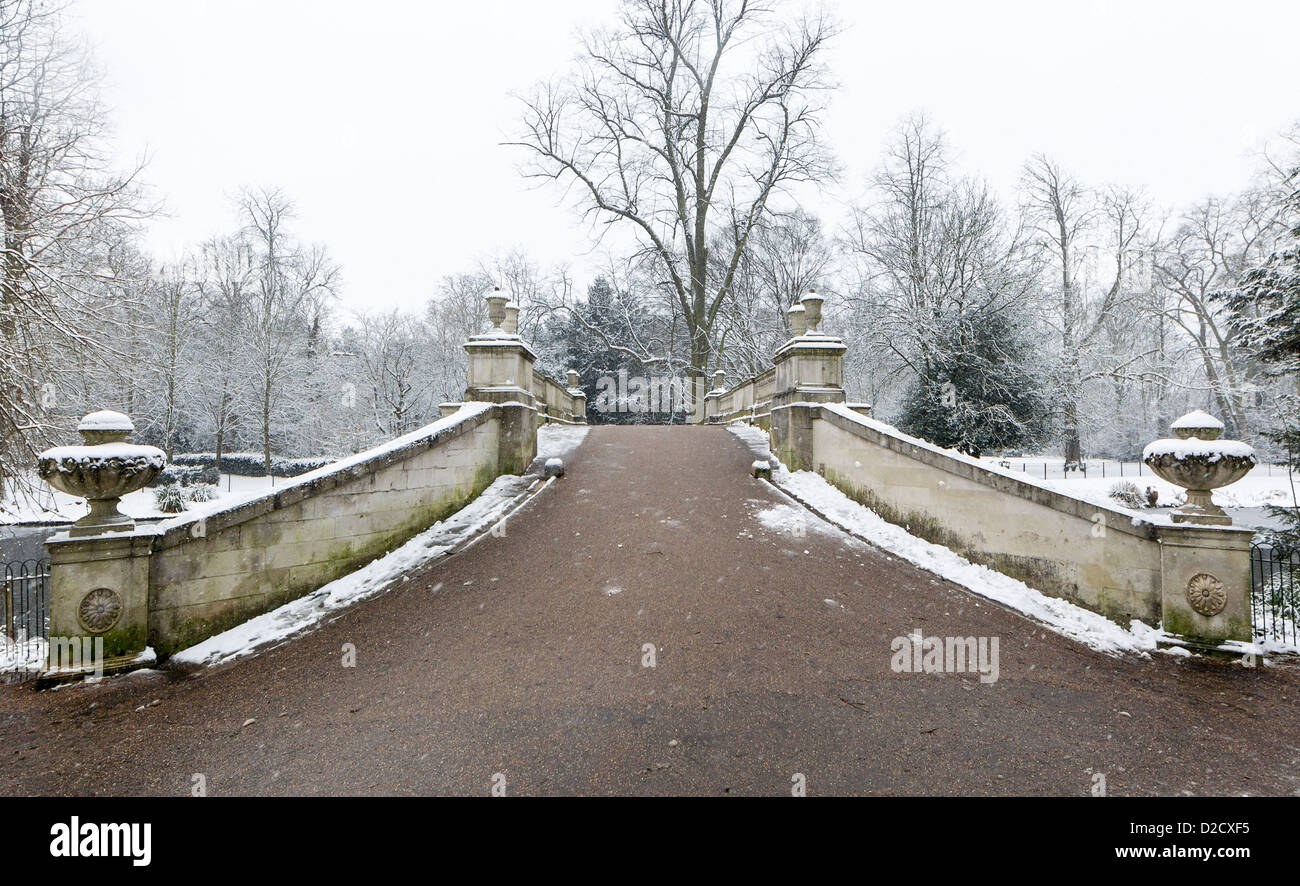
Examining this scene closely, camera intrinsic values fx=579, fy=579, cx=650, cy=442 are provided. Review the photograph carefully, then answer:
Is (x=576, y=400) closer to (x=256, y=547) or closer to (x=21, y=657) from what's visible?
(x=256, y=547)

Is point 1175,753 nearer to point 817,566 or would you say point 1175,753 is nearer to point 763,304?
point 817,566

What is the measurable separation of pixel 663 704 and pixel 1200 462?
4975 millimetres

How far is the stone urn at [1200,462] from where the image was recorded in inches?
191

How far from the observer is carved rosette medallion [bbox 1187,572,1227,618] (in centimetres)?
488

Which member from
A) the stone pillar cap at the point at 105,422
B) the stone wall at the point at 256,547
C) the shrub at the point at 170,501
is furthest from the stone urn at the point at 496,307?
the shrub at the point at 170,501

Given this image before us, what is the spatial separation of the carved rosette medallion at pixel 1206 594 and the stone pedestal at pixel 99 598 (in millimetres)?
8802

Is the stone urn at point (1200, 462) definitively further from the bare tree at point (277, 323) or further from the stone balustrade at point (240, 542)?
the bare tree at point (277, 323)

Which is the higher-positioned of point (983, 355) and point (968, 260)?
point (968, 260)

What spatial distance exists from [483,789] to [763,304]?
105ft

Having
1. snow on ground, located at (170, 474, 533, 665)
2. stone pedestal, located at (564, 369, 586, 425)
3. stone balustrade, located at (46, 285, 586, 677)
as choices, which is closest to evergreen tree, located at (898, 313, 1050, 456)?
stone pedestal, located at (564, 369, 586, 425)

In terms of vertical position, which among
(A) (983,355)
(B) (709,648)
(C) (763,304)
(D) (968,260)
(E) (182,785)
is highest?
(C) (763,304)
